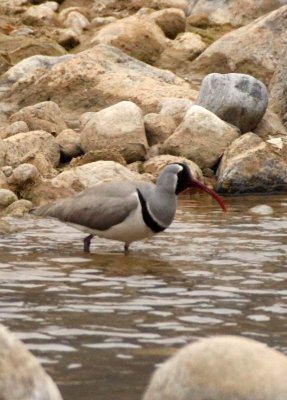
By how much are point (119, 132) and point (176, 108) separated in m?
1.87

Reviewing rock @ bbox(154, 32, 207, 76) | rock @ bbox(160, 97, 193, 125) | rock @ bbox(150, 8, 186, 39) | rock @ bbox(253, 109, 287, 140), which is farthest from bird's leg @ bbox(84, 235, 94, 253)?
rock @ bbox(150, 8, 186, 39)

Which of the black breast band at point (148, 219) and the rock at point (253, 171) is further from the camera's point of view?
the rock at point (253, 171)

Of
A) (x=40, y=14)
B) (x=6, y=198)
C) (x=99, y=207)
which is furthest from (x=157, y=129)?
(x=40, y=14)

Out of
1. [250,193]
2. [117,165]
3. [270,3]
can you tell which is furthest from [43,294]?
[270,3]

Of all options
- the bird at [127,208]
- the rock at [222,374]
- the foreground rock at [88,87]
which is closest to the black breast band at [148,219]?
the bird at [127,208]

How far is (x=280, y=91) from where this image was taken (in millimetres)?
22562

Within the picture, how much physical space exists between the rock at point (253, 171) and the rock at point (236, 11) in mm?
15568

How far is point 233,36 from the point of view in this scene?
1035 inches

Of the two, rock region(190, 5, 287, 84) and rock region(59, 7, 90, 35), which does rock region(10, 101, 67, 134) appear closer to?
rock region(190, 5, 287, 84)

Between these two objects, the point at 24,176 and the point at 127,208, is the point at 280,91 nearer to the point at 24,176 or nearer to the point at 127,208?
the point at 24,176

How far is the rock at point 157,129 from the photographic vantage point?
2008 cm

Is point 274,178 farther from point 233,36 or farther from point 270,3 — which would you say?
point 270,3

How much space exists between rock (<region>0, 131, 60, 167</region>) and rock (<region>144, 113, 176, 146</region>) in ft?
5.16

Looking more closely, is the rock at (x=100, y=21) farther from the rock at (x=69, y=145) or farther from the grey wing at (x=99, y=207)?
the grey wing at (x=99, y=207)
